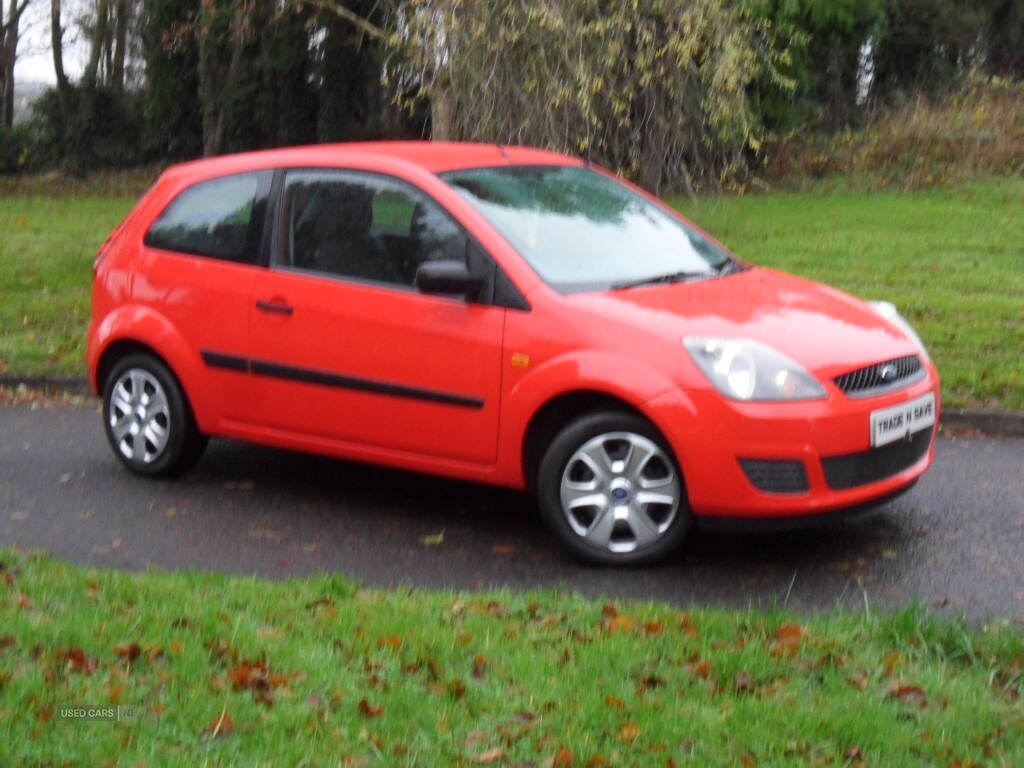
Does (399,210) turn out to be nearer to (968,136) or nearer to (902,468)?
(902,468)

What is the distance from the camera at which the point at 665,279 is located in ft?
23.5

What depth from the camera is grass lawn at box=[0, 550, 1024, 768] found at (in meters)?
4.24

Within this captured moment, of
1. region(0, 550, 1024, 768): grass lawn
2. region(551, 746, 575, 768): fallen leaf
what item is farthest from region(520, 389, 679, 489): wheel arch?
region(551, 746, 575, 768): fallen leaf

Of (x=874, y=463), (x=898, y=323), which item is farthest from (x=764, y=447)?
(x=898, y=323)

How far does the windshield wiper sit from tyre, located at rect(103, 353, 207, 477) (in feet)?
8.13

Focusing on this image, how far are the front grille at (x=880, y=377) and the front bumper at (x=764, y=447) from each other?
0.19 ft

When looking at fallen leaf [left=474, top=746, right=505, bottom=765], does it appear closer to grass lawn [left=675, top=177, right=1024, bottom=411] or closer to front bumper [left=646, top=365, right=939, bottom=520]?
front bumper [left=646, top=365, right=939, bottom=520]

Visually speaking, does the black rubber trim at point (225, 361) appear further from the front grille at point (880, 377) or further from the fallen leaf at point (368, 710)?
the fallen leaf at point (368, 710)

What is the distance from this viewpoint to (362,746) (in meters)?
4.25

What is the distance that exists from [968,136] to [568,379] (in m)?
18.7

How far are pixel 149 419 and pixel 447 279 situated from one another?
2.30 m

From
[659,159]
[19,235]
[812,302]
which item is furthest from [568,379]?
[19,235]

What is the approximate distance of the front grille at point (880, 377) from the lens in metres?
6.41

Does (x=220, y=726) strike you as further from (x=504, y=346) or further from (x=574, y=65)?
(x=574, y=65)
